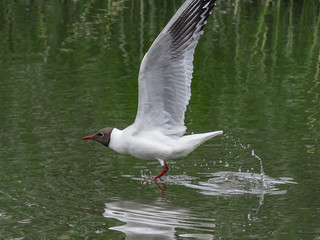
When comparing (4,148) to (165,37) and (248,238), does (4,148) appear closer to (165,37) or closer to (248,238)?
(165,37)

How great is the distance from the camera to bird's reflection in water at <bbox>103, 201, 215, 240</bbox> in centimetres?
683

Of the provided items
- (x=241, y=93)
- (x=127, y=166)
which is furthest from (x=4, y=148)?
(x=241, y=93)

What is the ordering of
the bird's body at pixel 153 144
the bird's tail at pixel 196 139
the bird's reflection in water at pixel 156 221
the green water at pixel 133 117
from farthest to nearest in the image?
the bird's body at pixel 153 144, the bird's tail at pixel 196 139, the green water at pixel 133 117, the bird's reflection in water at pixel 156 221

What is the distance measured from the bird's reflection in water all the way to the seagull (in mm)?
715

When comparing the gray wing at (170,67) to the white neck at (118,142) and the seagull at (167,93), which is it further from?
the white neck at (118,142)

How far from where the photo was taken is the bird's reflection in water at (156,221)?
683cm

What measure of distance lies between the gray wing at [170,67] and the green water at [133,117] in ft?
2.13

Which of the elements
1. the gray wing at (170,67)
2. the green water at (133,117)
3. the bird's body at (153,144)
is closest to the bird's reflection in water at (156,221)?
the green water at (133,117)

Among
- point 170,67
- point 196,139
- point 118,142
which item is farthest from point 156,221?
point 170,67

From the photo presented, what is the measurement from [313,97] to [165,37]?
3.95 m

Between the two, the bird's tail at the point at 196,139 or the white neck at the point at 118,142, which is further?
the white neck at the point at 118,142

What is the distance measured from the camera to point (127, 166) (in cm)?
880

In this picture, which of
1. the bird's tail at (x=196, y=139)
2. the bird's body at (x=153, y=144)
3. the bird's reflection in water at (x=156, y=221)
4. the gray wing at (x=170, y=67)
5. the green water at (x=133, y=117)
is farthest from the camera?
the bird's body at (x=153, y=144)

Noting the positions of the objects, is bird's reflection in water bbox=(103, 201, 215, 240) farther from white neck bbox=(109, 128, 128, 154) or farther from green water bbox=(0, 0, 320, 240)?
white neck bbox=(109, 128, 128, 154)
